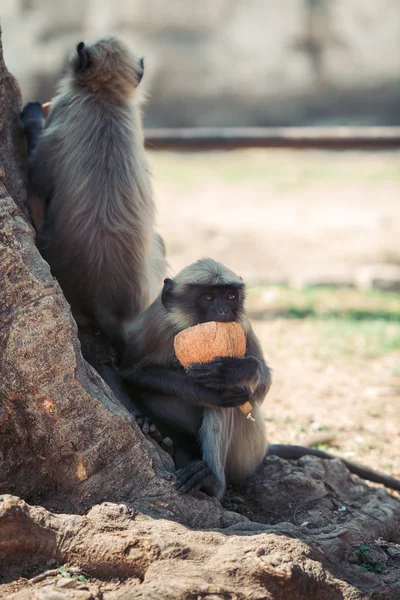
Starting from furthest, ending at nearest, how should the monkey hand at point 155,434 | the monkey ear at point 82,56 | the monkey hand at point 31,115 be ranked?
1. the monkey hand at point 31,115
2. the monkey ear at point 82,56
3. the monkey hand at point 155,434

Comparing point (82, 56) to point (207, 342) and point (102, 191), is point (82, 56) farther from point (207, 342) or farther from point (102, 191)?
point (207, 342)

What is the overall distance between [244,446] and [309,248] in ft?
24.6

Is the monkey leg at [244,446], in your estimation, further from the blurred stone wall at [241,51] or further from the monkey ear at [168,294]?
the blurred stone wall at [241,51]

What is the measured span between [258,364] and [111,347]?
1044 mm

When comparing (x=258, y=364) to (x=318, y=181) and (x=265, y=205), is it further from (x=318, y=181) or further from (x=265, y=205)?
(x=318, y=181)

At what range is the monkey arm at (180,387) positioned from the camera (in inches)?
148

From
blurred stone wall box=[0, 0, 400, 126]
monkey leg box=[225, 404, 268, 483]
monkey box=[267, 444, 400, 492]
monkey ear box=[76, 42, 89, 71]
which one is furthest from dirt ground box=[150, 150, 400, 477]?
monkey ear box=[76, 42, 89, 71]

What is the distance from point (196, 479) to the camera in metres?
3.42

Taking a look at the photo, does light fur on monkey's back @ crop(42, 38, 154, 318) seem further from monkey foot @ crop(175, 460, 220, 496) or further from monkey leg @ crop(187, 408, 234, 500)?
monkey foot @ crop(175, 460, 220, 496)

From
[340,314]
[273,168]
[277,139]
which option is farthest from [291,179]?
[340,314]

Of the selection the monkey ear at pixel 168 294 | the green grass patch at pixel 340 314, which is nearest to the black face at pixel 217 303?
the monkey ear at pixel 168 294

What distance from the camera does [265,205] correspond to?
13828 mm

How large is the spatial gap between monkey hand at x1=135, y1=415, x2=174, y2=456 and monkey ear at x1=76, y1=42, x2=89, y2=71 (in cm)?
214

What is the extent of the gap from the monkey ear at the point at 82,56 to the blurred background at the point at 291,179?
88 cm
